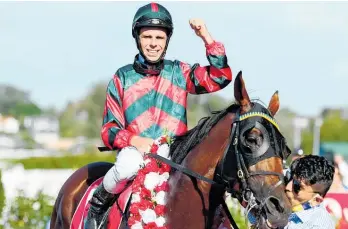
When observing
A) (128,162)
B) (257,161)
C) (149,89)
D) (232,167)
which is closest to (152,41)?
(149,89)

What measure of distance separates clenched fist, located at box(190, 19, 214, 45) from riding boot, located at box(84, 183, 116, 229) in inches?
50.9

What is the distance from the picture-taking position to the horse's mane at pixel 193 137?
5.29 m

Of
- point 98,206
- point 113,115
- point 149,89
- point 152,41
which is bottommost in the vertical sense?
point 98,206

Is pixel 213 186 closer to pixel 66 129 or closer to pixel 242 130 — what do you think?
pixel 242 130

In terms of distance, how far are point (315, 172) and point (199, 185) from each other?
0.82 m

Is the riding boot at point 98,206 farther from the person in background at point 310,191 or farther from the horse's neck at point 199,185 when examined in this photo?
the person in background at point 310,191

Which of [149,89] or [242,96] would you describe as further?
[149,89]

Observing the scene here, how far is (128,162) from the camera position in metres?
5.41

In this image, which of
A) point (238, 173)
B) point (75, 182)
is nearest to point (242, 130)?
point (238, 173)

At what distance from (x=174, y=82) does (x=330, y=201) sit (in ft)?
10.6

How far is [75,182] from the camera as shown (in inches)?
267

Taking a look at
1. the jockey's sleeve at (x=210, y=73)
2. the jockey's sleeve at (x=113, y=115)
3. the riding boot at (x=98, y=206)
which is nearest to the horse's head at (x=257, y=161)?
the jockey's sleeve at (x=210, y=73)

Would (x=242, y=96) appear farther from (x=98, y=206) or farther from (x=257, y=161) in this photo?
(x=98, y=206)

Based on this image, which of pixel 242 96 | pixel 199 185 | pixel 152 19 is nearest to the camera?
pixel 242 96
